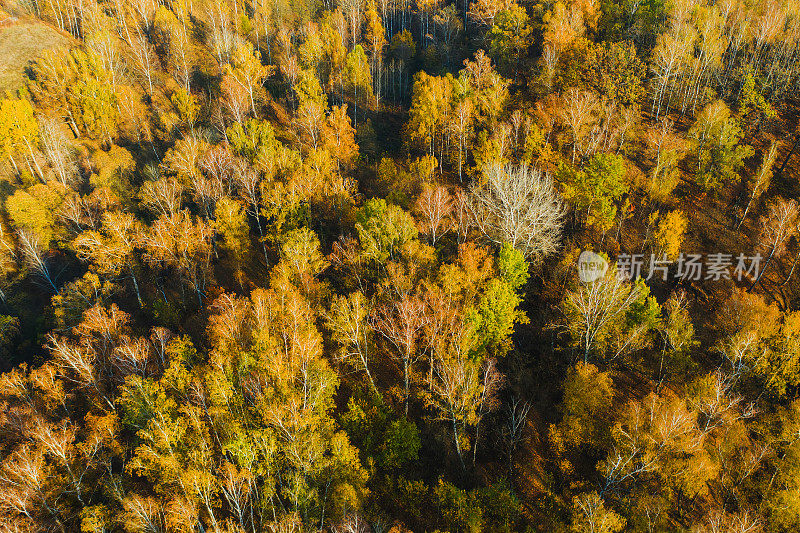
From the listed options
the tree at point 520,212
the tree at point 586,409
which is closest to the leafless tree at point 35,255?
the tree at point 520,212

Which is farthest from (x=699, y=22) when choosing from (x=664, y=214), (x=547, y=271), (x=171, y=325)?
(x=171, y=325)

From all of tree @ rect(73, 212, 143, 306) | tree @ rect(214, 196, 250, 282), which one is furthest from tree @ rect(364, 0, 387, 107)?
tree @ rect(73, 212, 143, 306)

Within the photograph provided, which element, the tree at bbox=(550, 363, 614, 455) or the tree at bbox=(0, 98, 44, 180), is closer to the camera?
the tree at bbox=(550, 363, 614, 455)

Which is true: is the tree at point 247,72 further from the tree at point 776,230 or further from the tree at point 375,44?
the tree at point 776,230

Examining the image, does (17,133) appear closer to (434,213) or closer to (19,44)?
(19,44)

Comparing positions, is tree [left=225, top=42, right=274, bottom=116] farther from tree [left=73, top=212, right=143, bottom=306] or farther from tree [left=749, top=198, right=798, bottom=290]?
tree [left=749, top=198, right=798, bottom=290]

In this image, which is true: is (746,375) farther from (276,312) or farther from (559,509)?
(276,312)
